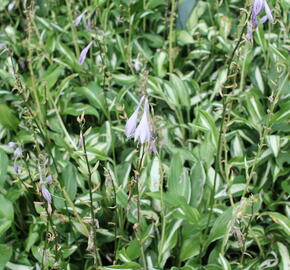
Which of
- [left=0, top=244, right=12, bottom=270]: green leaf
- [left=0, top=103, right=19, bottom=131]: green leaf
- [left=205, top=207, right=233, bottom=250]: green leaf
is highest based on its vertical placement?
[left=0, top=103, right=19, bottom=131]: green leaf

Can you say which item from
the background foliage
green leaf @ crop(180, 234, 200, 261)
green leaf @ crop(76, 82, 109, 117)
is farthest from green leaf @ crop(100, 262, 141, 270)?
green leaf @ crop(76, 82, 109, 117)

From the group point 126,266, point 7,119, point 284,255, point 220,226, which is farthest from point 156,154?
point 7,119

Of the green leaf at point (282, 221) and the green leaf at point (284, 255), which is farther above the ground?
the green leaf at point (282, 221)

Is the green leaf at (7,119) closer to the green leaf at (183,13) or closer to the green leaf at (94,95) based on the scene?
the green leaf at (94,95)

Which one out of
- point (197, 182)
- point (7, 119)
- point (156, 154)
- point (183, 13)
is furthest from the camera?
point (183, 13)

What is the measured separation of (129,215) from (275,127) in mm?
829

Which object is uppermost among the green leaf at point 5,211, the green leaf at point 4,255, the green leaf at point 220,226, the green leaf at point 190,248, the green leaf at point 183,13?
the green leaf at point 183,13

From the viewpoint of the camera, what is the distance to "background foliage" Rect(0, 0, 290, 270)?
2.01m

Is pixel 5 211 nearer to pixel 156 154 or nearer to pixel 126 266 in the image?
pixel 126 266

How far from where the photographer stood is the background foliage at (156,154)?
201 centimetres

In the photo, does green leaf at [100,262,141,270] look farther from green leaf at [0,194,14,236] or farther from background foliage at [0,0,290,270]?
green leaf at [0,194,14,236]

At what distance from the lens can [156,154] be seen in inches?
66.4

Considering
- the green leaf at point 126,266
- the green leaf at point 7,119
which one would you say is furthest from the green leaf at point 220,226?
the green leaf at point 7,119

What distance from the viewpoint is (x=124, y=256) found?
6.35 feet
